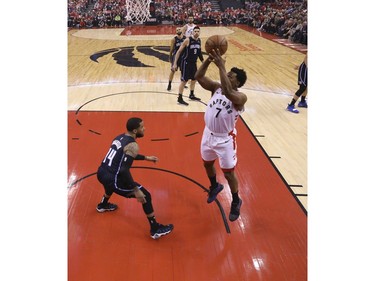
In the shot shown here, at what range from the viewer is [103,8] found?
84.1 feet

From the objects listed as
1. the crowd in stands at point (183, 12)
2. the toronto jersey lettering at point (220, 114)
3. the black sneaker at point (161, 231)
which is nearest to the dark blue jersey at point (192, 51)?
the toronto jersey lettering at point (220, 114)

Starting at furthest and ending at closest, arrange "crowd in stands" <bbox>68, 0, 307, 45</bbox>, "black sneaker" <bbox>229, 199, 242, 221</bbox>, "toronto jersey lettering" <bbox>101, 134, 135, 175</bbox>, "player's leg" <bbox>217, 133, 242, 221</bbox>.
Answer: "crowd in stands" <bbox>68, 0, 307, 45</bbox> < "black sneaker" <bbox>229, 199, 242, 221</bbox> < "player's leg" <bbox>217, 133, 242, 221</bbox> < "toronto jersey lettering" <bbox>101, 134, 135, 175</bbox>

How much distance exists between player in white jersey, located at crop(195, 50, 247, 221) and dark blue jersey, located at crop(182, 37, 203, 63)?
3845mm

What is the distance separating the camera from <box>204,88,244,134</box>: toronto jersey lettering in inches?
131

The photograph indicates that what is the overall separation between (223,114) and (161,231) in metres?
1.31

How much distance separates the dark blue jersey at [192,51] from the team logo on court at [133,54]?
4392 millimetres

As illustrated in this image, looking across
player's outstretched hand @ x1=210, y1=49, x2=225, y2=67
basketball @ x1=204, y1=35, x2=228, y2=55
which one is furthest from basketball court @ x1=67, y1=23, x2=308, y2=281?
basketball @ x1=204, y1=35, x2=228, y2=55

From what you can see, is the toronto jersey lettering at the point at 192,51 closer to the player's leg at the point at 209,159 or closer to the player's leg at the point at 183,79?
the player's leg at the point at 183,79

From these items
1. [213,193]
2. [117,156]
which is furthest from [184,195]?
[117,156]

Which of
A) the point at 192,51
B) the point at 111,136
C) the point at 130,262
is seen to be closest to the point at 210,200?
the point at 130,262

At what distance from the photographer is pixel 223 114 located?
132 inches

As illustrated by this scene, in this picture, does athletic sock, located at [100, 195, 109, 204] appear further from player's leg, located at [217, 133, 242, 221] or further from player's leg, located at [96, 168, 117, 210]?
player's leg, located at [217, 133, 242, 221]

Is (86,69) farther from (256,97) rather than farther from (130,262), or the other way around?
(130,262)

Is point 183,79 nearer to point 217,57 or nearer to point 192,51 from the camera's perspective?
point 192,51
